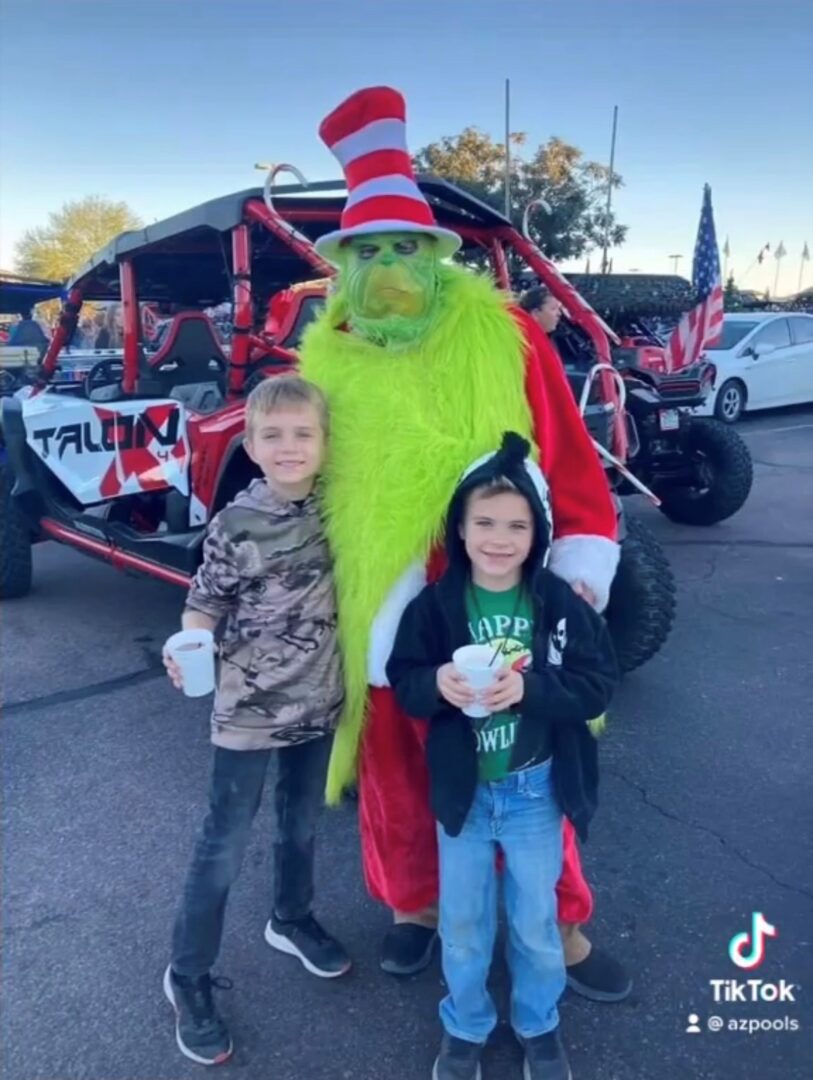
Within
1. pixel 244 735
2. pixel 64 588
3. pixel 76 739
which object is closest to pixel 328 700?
pixel 244 735

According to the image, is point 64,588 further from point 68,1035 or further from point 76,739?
point 68,1035

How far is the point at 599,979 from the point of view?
2043 mm

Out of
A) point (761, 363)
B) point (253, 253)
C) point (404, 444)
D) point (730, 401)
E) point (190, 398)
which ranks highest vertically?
point (253, 253)

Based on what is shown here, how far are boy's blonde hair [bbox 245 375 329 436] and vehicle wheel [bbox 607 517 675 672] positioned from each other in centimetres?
192

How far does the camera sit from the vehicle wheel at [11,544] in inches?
196

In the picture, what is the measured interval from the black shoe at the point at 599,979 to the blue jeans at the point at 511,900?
10.1 inches

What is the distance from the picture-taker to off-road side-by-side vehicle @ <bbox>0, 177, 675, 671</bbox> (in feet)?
11.6

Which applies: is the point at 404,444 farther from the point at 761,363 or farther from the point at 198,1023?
the point at 761,363

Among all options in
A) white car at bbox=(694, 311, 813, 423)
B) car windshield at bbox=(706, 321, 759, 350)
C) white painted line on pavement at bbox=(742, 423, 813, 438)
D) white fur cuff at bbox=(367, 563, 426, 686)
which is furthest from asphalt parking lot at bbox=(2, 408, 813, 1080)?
car windshield at bbox=(706, 321, 759, 350)

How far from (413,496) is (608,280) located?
29.9 feet

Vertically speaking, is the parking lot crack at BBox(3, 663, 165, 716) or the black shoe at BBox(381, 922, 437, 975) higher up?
the black shoe at BBox(381, 922, 437, 975)

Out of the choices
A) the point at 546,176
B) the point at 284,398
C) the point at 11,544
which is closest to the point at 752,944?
the point at 284,398

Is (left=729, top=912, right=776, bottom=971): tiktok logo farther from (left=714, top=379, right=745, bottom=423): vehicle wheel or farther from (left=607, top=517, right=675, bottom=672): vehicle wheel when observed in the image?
(left=714, top=379, right=745, bottom=423): vehicle wheel

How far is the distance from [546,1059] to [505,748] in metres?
0.64
